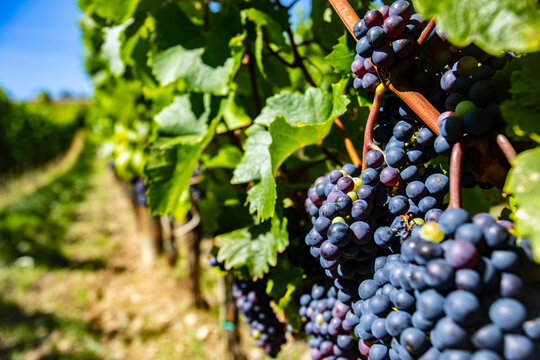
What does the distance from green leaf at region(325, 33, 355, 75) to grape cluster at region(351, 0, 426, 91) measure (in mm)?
203

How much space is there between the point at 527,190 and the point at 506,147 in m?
0.10

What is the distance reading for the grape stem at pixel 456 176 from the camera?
0.63 metres

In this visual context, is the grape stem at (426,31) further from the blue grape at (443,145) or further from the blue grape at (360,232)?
the blue grape at (360,232)

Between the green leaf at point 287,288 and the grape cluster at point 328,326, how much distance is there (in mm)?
63

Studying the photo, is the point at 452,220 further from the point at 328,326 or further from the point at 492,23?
the point at 328,326

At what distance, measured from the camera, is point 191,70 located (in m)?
1.43

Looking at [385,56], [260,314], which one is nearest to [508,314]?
[385,56]

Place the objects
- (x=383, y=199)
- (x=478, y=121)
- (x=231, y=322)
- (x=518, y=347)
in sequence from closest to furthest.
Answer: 1. (x=518, y=347)
2. (x=478, y=121)
3. (x=383, y=199)
4. (x=231, y=322)

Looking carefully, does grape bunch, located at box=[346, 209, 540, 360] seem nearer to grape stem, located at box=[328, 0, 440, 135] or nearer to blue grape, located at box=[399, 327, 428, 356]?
blue grape, located at box=[399, 327, 428, 356]

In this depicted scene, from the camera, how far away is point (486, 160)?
65 cm

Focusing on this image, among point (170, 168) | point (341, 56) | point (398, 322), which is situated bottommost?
point (170, 168)

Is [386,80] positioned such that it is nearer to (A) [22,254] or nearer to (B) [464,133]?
(B) [464,133]

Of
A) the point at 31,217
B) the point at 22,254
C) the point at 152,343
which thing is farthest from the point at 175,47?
the point at 31,217

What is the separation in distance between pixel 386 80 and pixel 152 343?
455cm
